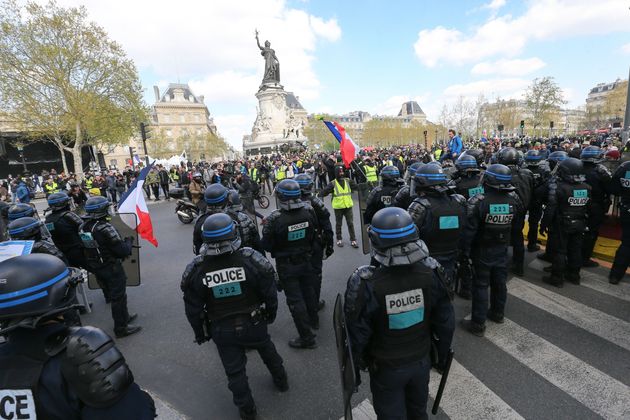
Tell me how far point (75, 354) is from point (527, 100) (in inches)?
1914

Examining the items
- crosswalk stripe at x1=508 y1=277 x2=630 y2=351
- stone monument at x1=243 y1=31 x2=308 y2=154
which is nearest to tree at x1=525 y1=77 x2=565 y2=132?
stone monument at x1=243 y1=31 x2=308 y2=154

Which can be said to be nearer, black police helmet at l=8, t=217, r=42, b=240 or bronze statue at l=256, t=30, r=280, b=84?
black police helmet at l=8, t=217, r=42, b=240

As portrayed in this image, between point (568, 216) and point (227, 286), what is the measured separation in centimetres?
492

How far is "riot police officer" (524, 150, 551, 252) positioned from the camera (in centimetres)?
593

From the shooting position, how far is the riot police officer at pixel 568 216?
15.2 feet

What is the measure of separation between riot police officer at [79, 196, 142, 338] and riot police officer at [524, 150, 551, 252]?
6891mm

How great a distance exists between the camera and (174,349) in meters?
4.15

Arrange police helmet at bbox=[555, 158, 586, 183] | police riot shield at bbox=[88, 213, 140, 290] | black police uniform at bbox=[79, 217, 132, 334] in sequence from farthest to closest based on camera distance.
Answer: police riot shield at bbox=[88, 213, 140, 290], police helmet at bbox=[555, 158, 586, 183], black police uniform at bbox=[79, 217, 132, 334]

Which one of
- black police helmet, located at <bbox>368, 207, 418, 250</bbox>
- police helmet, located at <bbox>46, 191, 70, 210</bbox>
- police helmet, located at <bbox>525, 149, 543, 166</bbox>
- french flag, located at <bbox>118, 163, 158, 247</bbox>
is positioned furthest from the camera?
police helmet, located at <bbox>525, 149, 543, 166</bbox>

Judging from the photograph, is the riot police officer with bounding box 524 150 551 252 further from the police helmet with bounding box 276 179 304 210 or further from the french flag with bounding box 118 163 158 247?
the french flag with bounding box 118 163 158 247

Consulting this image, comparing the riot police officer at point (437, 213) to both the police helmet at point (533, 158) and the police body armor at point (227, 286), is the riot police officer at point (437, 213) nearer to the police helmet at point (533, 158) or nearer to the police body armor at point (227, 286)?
the police body armor at point (227, 286)

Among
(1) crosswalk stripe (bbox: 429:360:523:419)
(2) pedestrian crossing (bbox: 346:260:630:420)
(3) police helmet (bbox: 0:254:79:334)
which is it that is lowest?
(1) crosswalk stripe (bbox: 429:360:523:419)

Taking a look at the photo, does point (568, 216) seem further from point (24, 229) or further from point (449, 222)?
point (24, 229)

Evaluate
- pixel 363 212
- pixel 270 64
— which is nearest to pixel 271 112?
pixel 270 64
